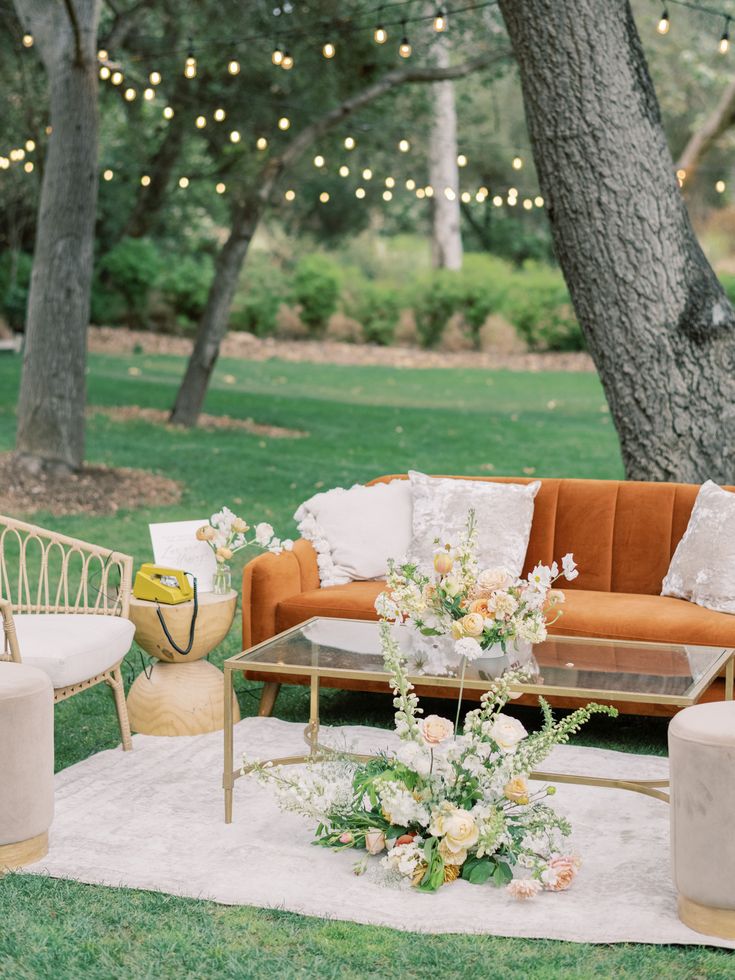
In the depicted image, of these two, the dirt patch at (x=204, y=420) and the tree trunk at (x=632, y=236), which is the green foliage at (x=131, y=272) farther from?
the tree trunk at (x=632, y=236)

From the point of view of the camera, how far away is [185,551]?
15.7ft

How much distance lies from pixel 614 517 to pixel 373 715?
4.03 feet

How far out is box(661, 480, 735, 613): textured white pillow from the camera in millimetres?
4711

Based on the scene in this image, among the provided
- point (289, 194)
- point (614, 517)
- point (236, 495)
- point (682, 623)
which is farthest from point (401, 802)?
point (289, 194)

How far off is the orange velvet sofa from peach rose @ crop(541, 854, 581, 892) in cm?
111

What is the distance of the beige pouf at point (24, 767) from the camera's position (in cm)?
338

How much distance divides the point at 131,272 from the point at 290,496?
1147 centimetres

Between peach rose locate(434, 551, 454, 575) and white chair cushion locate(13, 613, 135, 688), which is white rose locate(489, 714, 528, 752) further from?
white chair cushion locate(13, 613, 135, 688)

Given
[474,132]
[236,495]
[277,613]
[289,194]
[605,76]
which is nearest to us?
[277,613]

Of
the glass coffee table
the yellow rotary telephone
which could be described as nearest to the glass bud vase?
the yellow rotary telephone

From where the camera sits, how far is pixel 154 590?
4.69m

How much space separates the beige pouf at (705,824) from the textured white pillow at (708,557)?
1.58 metres

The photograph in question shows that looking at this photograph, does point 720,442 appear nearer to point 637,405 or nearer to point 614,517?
point 637,405

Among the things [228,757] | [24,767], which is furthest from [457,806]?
[24,767]
